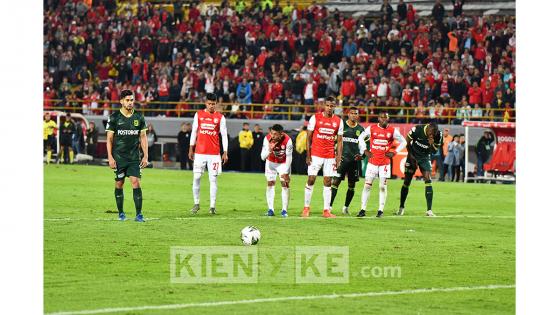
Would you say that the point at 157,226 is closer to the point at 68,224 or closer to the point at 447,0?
the point at 68,224

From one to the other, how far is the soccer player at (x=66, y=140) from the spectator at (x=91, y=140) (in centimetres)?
104

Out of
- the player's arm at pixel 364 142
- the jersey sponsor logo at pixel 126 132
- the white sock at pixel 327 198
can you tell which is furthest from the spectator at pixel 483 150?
the jersey sponsor logo at pixel 126 132

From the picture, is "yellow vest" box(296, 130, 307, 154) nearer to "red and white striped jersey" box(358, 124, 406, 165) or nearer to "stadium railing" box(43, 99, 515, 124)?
"stadium railing" box(43, 99, 515, 124)

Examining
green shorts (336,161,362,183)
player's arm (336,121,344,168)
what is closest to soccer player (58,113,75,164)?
green shorts (336,161,362,183)

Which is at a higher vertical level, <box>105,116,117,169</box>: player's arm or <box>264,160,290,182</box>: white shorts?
<box>105,116,117,169</box>: player's arm

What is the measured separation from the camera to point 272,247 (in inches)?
627

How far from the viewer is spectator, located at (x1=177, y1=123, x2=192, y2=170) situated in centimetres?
3872

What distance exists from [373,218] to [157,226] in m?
4.73

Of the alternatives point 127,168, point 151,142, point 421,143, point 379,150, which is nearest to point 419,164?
point 421,143

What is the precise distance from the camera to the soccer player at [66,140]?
39841 millimetres

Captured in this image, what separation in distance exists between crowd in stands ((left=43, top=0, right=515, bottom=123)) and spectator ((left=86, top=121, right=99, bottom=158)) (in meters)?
2.45

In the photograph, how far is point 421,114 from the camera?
38062 mm

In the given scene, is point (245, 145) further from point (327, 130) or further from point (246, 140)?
point (327, 130)

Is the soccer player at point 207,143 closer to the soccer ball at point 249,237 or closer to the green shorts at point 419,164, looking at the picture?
the green shorts at point 419,164
